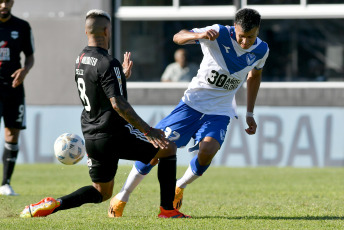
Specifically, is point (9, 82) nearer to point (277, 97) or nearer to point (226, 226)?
point (226, 226)

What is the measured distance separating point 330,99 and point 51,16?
607cm

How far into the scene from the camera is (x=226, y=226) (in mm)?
6594


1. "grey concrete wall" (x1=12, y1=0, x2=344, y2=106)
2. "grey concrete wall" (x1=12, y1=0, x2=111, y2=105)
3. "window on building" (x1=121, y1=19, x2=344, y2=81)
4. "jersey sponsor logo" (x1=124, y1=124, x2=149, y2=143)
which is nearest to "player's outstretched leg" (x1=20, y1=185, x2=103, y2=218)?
"jersey sponsor logo" (x1=124, y1=124, x2=149, y2=143)

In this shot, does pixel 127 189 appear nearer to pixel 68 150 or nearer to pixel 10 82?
pixel 68 150

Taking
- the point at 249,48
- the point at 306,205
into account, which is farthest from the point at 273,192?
the point at 249,48

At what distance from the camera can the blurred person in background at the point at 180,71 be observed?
15419mm

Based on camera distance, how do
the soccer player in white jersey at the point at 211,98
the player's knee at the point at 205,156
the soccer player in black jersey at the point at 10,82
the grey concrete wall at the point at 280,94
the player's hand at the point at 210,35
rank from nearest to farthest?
the player's hand at the point at 210,35
the player's knee at the point at 205,156
the soccer player in white jersey at the point at 211,98
the soccer player in black jersey at the point at 10,82
the grey concrete wall at the point at 280,94

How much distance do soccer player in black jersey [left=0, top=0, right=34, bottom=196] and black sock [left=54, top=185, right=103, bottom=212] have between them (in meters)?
3.01

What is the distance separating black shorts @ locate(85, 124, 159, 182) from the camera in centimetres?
677

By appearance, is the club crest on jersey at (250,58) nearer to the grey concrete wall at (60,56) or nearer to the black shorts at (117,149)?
the black shorts at (117,149)

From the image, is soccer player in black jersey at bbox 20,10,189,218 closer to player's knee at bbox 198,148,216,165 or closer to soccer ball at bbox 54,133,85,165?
soccer ball at bbox 54,133,85,165

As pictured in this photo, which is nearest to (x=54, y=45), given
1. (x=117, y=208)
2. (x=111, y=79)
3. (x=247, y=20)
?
(x=117, y=208)

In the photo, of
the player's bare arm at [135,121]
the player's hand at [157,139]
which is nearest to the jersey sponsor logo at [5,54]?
the player's bare arm at [135,121]

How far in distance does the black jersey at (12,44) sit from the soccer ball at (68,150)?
2829 millimetres
